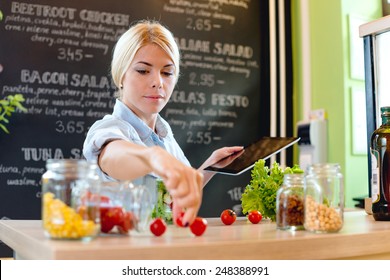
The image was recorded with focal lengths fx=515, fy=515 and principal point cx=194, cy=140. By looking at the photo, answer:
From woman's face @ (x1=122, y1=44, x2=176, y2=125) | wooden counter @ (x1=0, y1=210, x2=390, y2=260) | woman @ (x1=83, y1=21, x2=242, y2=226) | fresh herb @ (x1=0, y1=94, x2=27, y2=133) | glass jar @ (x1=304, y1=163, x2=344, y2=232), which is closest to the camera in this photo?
wooden counter @ (x1=0, y1=210, x2=390, y2=260)

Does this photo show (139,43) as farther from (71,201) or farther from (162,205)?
(71,201)

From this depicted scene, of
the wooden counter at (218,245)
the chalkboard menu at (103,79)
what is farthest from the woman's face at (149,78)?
the chalkboard menu at (103,79)

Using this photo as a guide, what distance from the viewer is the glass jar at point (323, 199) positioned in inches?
43.3

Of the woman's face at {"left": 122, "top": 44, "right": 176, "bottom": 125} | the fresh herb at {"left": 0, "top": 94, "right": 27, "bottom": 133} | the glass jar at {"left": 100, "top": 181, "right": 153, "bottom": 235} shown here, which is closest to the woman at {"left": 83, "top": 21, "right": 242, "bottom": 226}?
the woman's face at {"left": 122, "top": 44, "right": 176, "bottom": 125}

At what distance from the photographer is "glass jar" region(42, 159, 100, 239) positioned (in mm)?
878

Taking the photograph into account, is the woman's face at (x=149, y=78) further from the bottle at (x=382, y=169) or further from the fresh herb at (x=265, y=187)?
the bottle at (x=382, y=169)

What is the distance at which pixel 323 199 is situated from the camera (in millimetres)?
1146

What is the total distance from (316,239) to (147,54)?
2.89 feet

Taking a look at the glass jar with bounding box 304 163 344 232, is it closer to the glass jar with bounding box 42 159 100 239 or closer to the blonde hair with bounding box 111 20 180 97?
the glass jar with bounding box 42 159 100 239

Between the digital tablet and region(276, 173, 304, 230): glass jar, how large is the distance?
0.16 m

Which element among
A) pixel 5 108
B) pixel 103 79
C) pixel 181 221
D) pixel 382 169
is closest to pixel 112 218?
pixel 181 221

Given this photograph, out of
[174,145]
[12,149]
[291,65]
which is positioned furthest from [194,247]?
[291,65]

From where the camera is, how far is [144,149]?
97 centimetres

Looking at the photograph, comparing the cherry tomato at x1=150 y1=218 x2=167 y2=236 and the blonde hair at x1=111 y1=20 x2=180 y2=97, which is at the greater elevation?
the blonde hair at x1=111 y1=20 x2=180 y2=97
